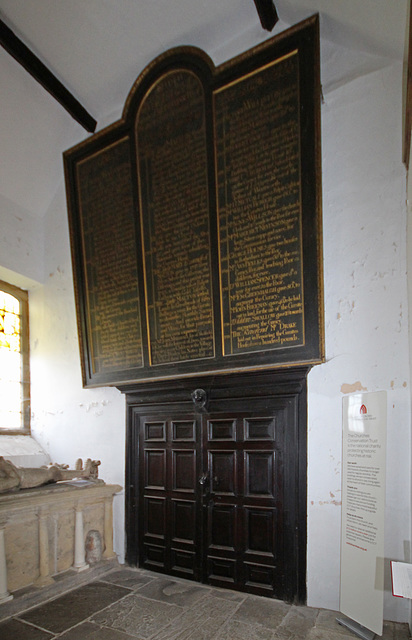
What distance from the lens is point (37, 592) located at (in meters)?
3.74

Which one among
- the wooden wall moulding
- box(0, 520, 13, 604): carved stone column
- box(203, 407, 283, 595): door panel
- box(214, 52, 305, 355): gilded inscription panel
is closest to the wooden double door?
box(203, 407, 283, 595): door panel

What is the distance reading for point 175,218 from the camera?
4.40m

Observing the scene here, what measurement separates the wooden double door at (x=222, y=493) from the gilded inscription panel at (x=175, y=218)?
28.4 inches

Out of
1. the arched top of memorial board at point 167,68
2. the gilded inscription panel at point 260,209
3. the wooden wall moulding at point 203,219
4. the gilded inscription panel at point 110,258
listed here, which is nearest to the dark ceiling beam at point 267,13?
the wooden wall moulding at point 203,219

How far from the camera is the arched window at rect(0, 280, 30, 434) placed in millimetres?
5586

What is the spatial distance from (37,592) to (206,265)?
3.30m

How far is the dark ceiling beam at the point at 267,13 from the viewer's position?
3.73m

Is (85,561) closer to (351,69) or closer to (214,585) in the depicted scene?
(214,585)

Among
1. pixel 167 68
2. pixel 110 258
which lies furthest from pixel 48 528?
pixel 167 68

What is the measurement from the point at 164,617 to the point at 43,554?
127 cm

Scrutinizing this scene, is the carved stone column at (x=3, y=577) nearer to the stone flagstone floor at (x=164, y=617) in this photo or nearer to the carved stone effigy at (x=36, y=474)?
the stone flagstone floor at (x=164, y=617)

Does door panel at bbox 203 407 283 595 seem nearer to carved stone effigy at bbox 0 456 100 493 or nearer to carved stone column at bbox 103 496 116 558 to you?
carved stone column at bbox 103 496 116 558

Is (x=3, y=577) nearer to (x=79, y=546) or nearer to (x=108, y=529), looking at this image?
(x=79, y=546)

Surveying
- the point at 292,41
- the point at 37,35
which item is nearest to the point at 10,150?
the point at 37,35
